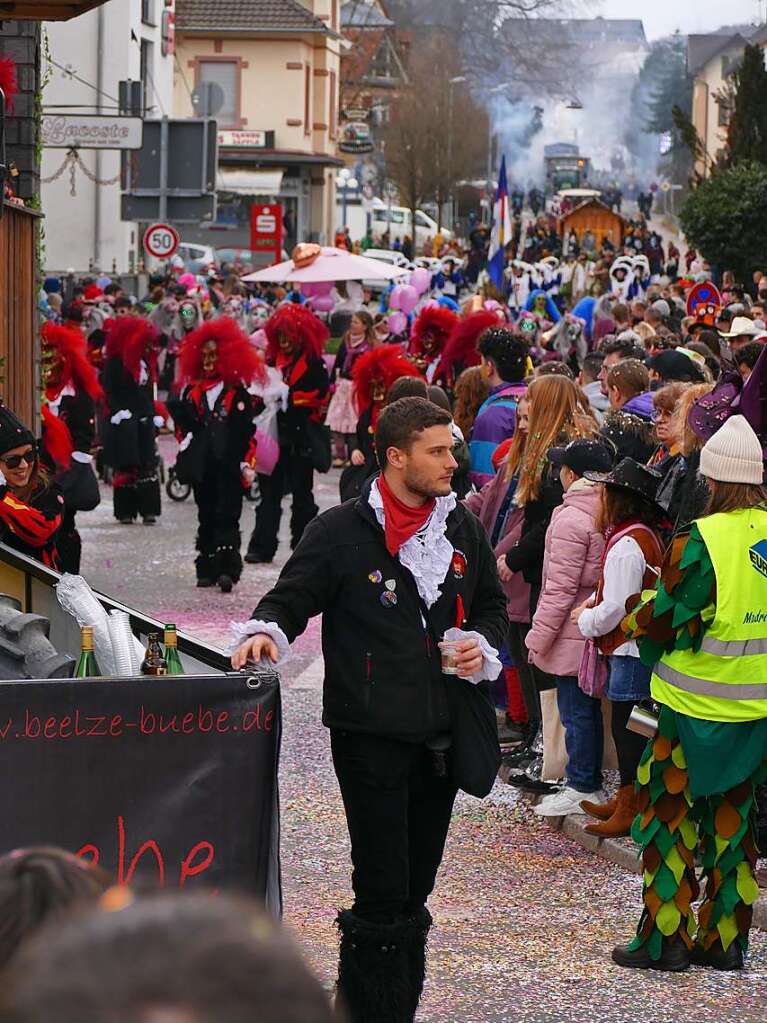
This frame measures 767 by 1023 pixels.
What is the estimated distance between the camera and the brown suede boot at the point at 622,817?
706 centimetres

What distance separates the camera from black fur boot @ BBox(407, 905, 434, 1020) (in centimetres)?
490

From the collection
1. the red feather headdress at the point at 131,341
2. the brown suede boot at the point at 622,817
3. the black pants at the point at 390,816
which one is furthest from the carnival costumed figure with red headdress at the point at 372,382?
the black pants at the point at 390,816

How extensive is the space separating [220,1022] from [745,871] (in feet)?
14.8

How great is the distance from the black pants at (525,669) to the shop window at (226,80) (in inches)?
2233

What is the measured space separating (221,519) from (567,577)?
6.37 metres

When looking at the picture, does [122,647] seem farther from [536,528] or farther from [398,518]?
[536,528]

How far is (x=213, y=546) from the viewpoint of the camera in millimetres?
13312

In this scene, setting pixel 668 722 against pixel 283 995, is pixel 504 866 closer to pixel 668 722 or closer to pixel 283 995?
pixel 668 722

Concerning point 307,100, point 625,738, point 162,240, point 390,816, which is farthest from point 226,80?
point 390,816

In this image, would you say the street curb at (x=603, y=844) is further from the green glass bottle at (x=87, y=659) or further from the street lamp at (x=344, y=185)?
the street lamp at (x=344, y=185)

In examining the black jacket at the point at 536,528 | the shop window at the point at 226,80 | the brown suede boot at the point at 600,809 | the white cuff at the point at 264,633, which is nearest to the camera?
the white cuff at the point at 264,633

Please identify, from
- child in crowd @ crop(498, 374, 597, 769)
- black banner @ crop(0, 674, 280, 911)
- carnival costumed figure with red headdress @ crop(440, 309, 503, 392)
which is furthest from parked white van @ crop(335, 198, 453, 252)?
black banner @ crop(0, 674, 280, 911)

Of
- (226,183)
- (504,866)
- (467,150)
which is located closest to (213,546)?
(504,866)

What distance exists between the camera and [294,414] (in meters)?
14.1
